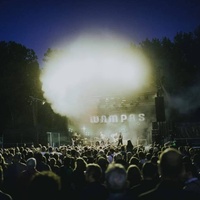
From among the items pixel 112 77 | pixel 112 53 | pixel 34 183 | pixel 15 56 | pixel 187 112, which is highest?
pixel 15 56

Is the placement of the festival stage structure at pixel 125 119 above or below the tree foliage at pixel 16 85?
below

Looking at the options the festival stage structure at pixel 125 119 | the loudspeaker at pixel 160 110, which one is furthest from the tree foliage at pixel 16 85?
the loudspeaker at pixel 160 110

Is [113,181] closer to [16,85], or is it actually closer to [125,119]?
[125,119]

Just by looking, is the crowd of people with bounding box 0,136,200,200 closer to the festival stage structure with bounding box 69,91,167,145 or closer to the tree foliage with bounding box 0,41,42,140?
the festival stage structure with bounding box 69,91,167,145

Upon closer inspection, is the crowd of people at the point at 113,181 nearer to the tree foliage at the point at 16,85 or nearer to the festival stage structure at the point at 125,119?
the festival stage structure at the point at 125,119

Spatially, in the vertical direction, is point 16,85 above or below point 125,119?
above

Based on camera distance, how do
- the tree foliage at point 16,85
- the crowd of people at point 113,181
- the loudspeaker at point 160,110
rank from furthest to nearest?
the tree foliage at point 16,85
the loudspeaker at point 160,110
the crowd of people at point 113,181

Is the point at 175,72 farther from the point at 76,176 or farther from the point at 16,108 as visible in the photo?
the point at 76,176

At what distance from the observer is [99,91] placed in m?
29.2

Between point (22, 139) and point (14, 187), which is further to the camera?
point (22, 139)

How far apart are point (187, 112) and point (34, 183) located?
37.0 meters

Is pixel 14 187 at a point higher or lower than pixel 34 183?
lower

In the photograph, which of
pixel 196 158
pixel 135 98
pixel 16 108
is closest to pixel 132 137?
pixel 135 98

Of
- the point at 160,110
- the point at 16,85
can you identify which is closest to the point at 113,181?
the point at 160,110
